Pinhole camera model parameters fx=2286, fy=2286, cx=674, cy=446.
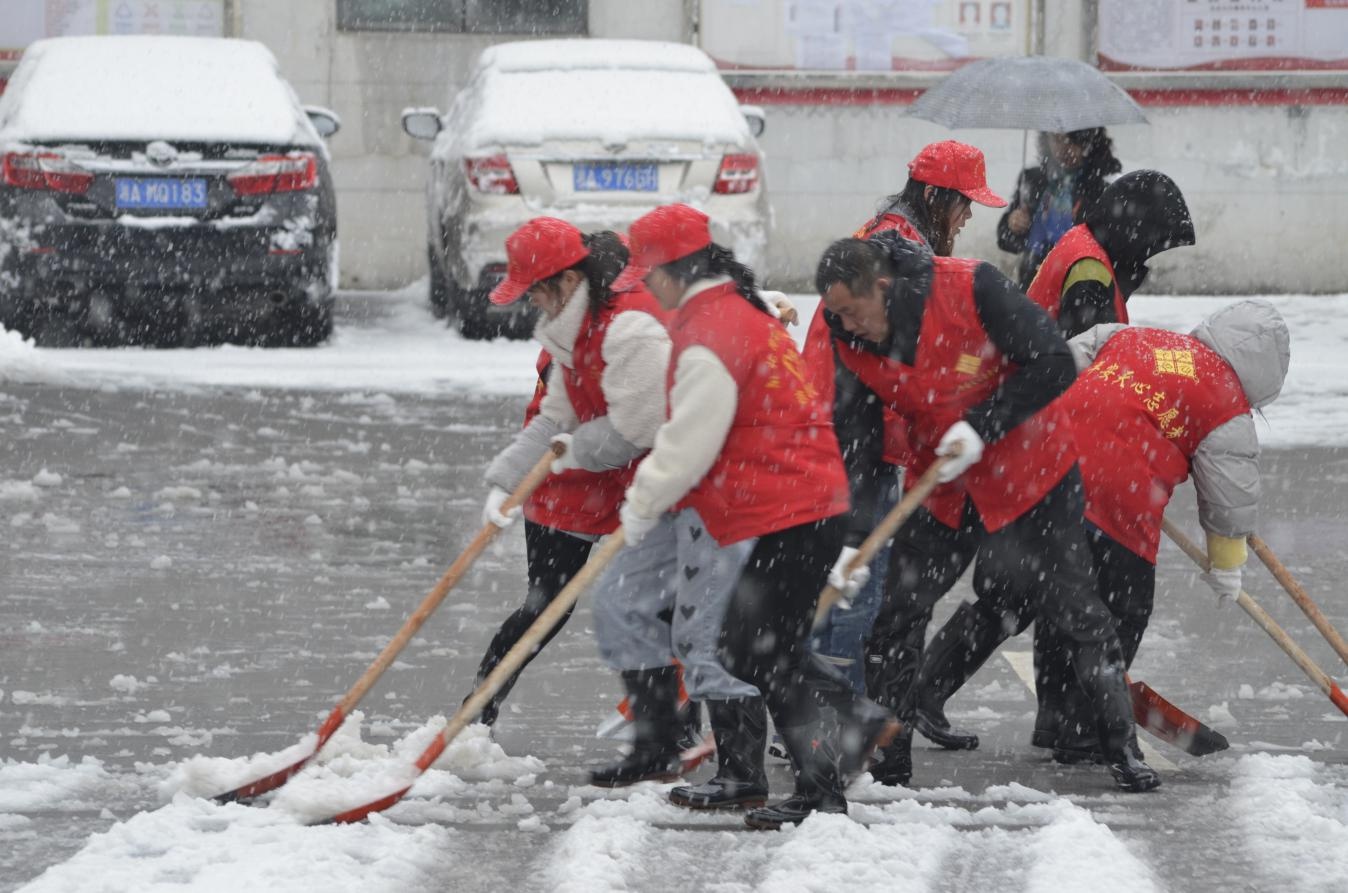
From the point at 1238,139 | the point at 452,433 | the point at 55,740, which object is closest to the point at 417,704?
the point at 55,740

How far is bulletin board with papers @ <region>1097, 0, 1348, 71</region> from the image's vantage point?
57.4 ft

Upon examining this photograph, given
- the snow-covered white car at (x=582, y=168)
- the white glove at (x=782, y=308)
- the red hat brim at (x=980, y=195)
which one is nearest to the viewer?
the white glove at (x=782, y=308)

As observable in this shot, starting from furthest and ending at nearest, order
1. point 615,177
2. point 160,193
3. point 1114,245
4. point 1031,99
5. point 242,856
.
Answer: point 615,177 < point 160,193 < point 1031,99 < point 1114,245 < point 242,856

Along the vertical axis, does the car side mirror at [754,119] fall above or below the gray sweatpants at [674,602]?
above

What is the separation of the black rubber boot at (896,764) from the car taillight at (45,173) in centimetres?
815

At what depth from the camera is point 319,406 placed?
37.3ft

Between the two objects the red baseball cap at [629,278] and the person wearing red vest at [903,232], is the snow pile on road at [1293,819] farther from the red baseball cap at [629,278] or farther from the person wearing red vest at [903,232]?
the red baseball cap at [629,278]

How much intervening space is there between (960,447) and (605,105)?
8.85 metres

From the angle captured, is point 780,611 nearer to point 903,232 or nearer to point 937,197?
point 903,232

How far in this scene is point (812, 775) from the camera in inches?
192

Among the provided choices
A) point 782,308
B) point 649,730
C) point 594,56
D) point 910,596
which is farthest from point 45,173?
→ point 910,596

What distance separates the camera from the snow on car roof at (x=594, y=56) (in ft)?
46.9

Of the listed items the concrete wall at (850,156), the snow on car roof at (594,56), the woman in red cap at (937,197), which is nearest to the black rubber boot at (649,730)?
the woman in red cap at (937,197)

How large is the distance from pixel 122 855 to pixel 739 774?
134 cm
